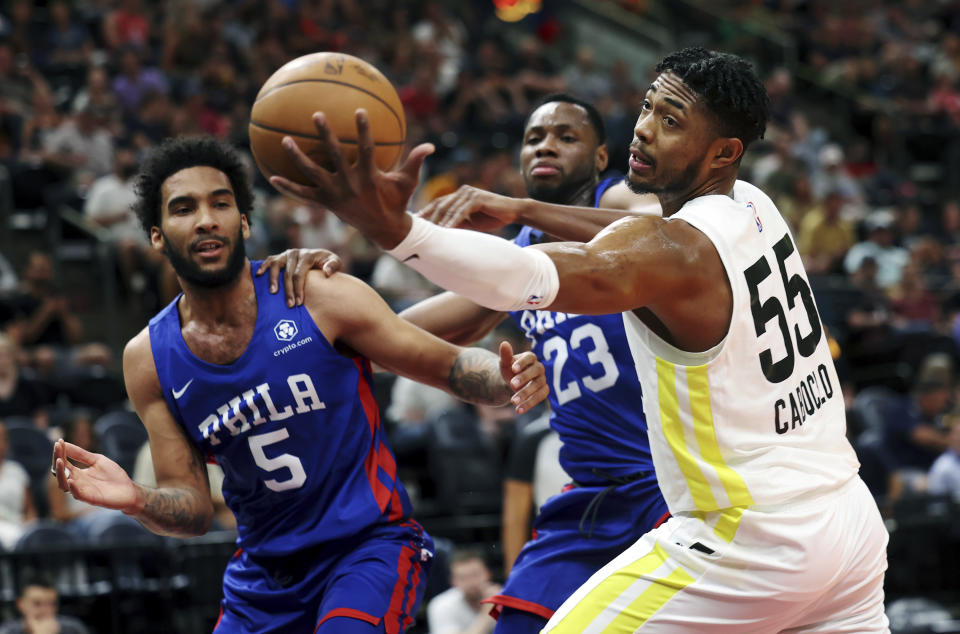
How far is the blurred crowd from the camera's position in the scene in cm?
980

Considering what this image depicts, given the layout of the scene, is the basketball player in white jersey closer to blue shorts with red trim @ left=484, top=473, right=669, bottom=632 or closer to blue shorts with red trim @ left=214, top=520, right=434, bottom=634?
blue shorts with red trim @ left=214, top=520, right=434, bottom=634

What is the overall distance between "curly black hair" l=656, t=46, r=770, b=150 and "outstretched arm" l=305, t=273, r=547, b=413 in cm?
113

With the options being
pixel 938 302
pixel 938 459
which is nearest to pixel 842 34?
pixel 938 302

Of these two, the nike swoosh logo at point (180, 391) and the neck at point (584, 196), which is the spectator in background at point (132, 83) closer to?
the neck at point (584, 196)

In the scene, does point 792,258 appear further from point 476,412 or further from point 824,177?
point 824,177

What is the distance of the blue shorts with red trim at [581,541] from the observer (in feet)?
14.0

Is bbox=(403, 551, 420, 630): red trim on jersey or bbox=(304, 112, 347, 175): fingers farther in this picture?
bbox=(403, 551, 420, 630): red trim on jersey

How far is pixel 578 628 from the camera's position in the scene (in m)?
3.17

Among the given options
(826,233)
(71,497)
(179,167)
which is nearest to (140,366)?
(179,167)

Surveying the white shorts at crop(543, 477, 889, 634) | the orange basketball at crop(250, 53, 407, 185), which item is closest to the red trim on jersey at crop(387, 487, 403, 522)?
the white shorts at crop(543, 477, 889, 634)

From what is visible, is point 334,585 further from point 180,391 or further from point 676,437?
point 676,437

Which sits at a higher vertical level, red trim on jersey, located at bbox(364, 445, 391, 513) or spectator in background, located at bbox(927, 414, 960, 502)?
red trim on jersey, located at bbox(364, 445, 391, 513)

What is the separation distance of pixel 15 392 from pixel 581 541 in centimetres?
596

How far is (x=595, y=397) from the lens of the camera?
4414mm
